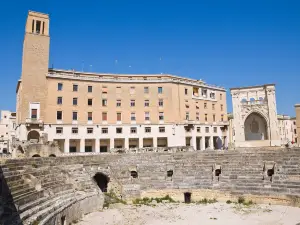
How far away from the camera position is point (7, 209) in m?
12.1

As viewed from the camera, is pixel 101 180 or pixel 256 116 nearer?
pixel 101 180

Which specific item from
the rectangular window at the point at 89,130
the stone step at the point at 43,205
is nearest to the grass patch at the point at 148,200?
the stone step at the point at 43,205

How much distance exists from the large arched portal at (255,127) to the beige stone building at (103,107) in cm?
949

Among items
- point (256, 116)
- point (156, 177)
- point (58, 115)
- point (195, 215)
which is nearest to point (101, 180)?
point (156, 177)

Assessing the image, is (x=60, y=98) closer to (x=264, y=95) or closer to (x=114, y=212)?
(x=114, y=212)

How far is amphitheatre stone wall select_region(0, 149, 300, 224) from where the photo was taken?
17.5 m

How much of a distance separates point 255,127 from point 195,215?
25.2 m

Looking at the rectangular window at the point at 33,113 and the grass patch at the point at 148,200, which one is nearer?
the grass patch at the point at 148,200

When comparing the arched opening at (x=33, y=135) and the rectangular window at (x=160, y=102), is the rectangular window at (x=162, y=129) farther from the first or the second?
the arched opening at (x=33, y=135)

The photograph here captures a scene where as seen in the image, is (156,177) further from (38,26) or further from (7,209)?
(38,26)

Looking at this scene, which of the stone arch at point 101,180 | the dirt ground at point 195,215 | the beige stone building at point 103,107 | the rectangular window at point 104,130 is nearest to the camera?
the dirt ground at point 195,215

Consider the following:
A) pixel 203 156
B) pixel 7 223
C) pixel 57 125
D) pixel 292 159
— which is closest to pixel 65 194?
pixel 7 223

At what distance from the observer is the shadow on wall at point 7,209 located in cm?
1138

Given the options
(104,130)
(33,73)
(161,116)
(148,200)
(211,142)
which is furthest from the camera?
(211,142)
